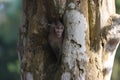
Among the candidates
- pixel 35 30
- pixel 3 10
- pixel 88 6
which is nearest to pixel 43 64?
pixel 35 30

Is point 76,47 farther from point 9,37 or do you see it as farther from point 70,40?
point 9,37

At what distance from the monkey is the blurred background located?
827cm

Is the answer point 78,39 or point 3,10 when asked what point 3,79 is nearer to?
point 3,10

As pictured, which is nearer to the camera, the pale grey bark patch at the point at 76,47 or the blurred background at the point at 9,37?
the pale grey bark patch at the point at 76,47

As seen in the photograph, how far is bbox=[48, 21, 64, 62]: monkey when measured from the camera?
2.24 metres

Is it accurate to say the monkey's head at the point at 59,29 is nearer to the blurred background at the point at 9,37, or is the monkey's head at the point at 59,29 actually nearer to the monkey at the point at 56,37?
the monkey at the point at 56,37

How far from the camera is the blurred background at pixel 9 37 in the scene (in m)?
10.8

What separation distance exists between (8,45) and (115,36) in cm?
916

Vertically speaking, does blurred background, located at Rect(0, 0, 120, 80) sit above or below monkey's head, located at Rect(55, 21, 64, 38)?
below

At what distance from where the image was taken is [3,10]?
11.5 meters

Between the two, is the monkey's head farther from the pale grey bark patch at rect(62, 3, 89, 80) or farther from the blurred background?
the blurred background

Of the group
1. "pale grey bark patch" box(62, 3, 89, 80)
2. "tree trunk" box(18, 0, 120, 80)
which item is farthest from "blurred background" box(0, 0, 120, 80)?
"pale grey bark patch" box(62, 3, 89, 80)

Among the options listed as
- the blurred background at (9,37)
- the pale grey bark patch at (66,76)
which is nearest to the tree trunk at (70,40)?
the pale grey bark patch at (66,76)

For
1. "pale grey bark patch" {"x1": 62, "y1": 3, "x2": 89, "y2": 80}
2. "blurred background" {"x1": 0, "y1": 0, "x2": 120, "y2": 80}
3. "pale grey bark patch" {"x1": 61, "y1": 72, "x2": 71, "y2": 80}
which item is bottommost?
"blurred background" {"x1": 0, "y1": 0, "x2": 120, "y2": 80}
